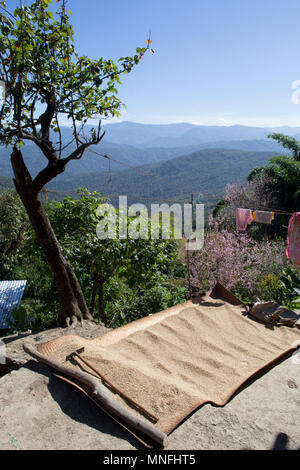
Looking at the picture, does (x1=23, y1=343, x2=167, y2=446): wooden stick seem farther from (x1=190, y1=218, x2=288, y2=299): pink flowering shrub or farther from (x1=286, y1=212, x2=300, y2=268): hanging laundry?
(x1=190, y1=218, x2=288, y2=299): pink flowering shrub

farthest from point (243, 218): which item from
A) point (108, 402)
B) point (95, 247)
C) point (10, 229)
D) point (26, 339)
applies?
point (10, 229)

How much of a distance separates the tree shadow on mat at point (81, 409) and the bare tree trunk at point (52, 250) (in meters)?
1.76

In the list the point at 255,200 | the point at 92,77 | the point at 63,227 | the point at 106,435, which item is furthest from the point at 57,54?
the point at 255,200

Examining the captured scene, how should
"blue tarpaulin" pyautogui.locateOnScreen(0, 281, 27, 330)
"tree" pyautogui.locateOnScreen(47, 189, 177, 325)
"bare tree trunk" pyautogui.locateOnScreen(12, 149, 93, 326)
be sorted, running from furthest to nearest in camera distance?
"blue tarpaulin" pyautogui.locateOnScreen(0, 281, 27, 330) < "tree" pyautogui.locateOnScreen(47, 189, 177, 325) < "bare tree trunk" pyautogui.locateOnScreen(12, 149, 93, 326)

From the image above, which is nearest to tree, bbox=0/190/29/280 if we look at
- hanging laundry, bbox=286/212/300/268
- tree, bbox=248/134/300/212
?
hanging laundry, bbox=286/212/300/268

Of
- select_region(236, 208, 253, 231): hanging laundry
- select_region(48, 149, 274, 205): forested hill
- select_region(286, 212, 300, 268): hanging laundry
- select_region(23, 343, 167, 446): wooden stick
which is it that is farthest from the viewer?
select_region(48, 149, 274, 205): forested hill

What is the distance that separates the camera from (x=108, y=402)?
2568mm

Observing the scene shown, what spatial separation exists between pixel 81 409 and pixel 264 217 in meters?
6.15

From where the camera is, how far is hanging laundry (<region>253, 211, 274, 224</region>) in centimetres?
732

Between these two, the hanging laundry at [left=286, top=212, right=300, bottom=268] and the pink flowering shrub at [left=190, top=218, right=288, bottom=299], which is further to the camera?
the pink flowering shrub at [left=190, top=218, right=288, bottom=299]

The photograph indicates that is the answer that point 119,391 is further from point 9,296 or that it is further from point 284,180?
point 284,180

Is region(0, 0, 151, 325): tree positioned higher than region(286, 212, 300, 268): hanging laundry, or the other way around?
region(0, 0, 151, 325): tree

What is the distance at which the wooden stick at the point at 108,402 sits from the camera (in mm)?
2311
